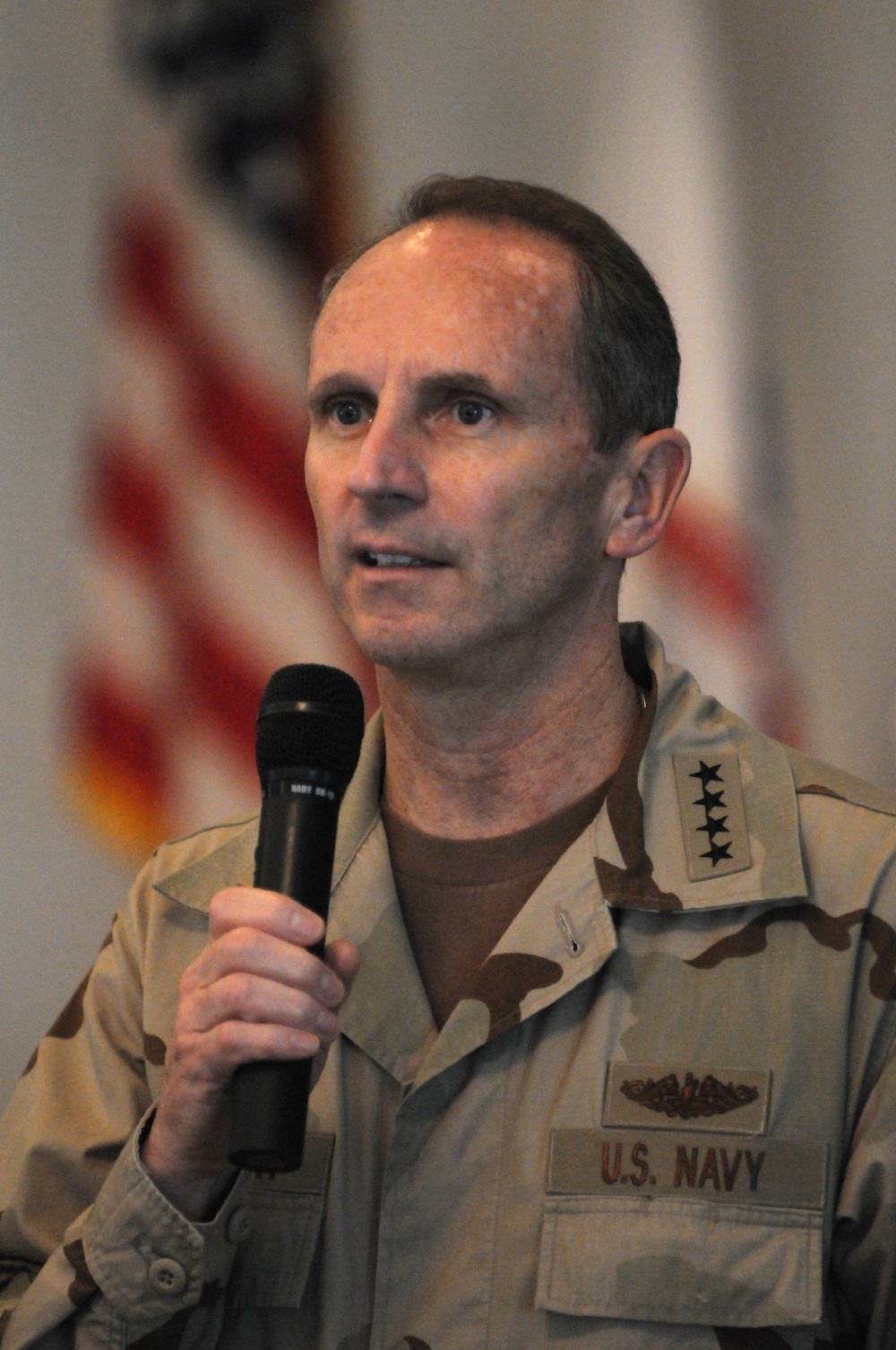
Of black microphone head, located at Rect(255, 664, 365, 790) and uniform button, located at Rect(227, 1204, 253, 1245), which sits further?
uniform button, located at Rect(227, 1204, 253, 1245)

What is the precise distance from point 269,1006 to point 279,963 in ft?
0.10

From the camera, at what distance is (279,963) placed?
1.08 metres

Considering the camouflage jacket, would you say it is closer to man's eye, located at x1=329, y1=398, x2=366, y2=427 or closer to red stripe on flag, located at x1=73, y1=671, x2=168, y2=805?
man's eye, located at x1=329, y1=398, x2=366, y2=427

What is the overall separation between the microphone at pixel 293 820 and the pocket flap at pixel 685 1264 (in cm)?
41

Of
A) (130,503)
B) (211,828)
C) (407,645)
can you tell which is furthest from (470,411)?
(130,503)

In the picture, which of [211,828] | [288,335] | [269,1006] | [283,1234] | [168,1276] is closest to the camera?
[269,1006]

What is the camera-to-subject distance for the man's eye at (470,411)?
1500 millimetres

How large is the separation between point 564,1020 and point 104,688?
1063mm

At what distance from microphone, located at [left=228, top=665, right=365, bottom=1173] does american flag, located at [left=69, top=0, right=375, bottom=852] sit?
104 cm

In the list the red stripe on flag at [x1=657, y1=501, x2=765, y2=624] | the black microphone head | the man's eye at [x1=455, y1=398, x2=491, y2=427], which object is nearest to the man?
the man's eye at [x1=455, y1=398, x2=491, y2=427]

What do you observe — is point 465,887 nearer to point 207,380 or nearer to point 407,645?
point 407,645

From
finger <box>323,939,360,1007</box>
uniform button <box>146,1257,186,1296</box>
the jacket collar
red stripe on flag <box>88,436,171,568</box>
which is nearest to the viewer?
finger <box>323,939,360,1007</box>

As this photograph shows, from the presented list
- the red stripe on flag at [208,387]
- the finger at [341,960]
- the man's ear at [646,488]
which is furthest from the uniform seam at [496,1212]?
the red stripe on flag at [208,387]

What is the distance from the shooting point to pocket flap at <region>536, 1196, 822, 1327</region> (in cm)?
129
